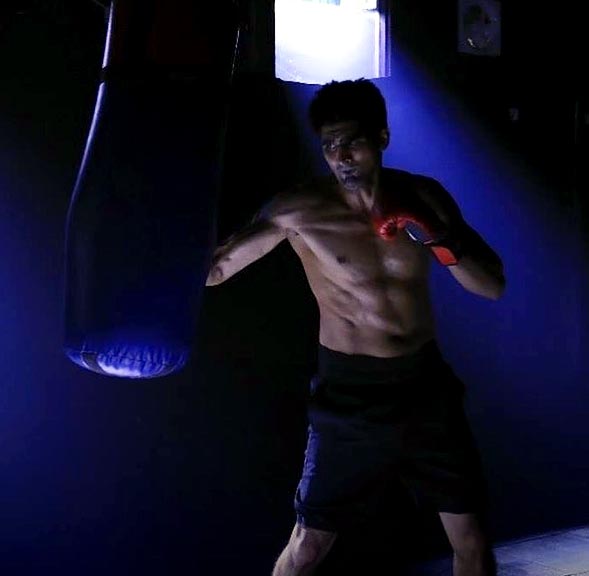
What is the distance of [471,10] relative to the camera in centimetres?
434

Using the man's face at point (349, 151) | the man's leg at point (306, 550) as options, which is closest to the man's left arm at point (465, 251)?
the man's face at point (349, 151)

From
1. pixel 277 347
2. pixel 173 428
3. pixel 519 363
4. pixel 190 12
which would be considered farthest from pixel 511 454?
pixel 190 12

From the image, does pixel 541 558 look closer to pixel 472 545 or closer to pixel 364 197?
pixel 472 545

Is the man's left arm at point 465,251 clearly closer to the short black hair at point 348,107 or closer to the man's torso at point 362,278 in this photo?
the man's torso at point 362,278

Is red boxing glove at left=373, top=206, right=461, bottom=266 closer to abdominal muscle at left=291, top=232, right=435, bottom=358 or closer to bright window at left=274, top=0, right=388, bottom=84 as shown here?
abdominal muscle at left=291, top=232, right=435, bottom=358

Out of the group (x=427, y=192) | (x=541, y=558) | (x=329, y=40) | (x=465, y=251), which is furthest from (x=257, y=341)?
(x=541, y=558)

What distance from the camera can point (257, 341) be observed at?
12.4ft

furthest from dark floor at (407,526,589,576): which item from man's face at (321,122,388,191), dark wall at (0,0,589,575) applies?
man's face at (321,122,388,191)

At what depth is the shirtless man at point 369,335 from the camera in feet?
10.1

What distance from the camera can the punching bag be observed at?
2.52 metres

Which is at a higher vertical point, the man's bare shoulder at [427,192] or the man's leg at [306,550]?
the man's bare shoulder at [427,192]

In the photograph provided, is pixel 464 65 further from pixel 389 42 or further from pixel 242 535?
pixel 242 535

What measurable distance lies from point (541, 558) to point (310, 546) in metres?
1.55

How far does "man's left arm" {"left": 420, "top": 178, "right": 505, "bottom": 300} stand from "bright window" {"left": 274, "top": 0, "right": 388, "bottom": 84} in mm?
937
